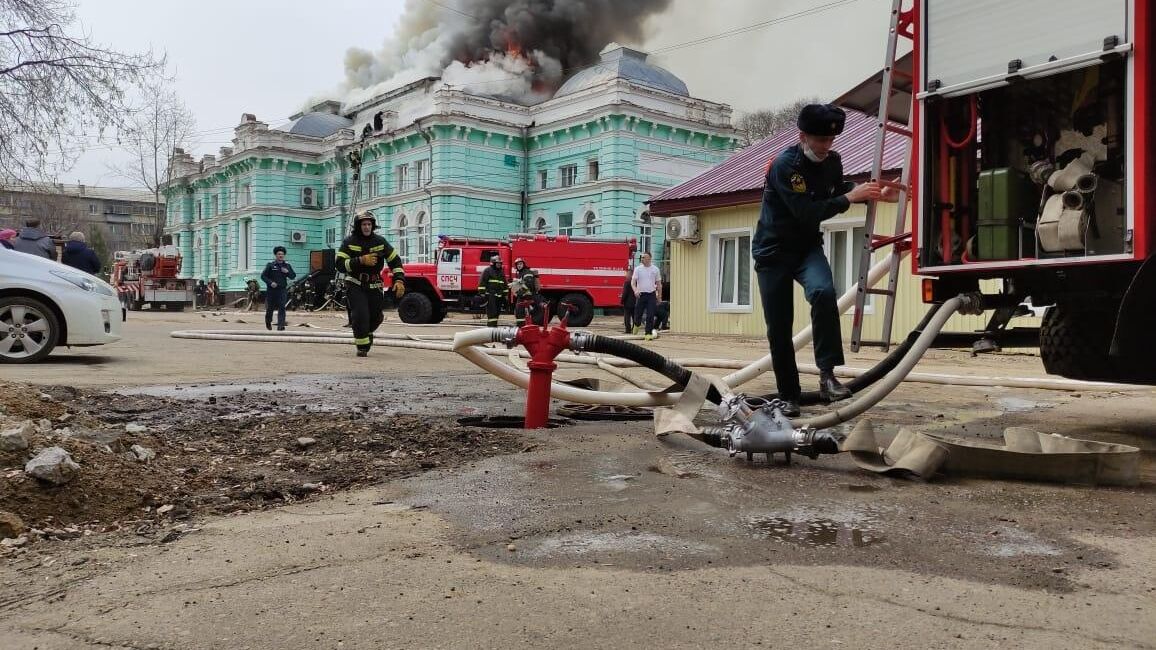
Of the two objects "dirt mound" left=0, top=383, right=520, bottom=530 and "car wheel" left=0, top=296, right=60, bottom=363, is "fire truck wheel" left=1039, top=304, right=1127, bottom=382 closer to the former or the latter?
"dirt mound" left=0, top=383, right=520, bottom=530

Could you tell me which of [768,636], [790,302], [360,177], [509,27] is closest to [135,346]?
[790,302]

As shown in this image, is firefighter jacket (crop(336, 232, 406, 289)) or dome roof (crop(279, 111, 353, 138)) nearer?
firefighter jacket (crop(336, 232, 406, 289))

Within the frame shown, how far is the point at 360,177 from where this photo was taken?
143ft

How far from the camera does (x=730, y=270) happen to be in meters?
17.8

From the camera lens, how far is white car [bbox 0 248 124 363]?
8102 mm

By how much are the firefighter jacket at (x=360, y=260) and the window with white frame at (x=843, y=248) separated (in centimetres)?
837

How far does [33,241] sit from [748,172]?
1277 cm

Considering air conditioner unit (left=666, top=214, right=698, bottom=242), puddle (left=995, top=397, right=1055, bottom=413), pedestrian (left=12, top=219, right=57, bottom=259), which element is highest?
air conditioner unit (left=666, top=214, right=698, bottom=242)

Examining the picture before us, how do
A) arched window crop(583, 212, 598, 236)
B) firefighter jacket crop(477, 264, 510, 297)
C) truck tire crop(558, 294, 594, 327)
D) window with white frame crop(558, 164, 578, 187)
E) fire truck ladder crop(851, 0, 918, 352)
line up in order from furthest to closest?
window with white frame crop(558, 164, 578, 187) < arched window crop(583, 212, 598, 236) < truck tire crop(558, 294, 594, 327) < firefighter jacket crop(477, 264, 510, 297) < fire truck ladder crop(851, 0, 918, 352)

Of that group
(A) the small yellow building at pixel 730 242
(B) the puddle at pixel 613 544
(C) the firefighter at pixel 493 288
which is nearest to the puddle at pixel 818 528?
(B) the puddle at pixel 613 544

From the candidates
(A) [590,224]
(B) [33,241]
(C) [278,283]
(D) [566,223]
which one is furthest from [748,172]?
(D) [566,223]

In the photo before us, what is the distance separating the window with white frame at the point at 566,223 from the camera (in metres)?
36.1

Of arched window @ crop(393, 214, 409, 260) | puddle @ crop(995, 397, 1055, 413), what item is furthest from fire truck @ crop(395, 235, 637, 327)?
puddle @ crop(995, 397, 1055, 413)

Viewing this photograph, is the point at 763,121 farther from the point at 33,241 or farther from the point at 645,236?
the point at 33,241
